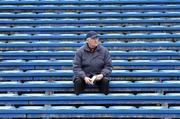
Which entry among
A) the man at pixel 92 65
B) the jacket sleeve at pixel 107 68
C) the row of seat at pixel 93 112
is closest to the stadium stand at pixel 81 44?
the row of seat at pixel 93 112

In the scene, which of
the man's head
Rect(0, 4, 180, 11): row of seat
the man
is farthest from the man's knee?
Rect(0, 4, 180, 11): row of seat

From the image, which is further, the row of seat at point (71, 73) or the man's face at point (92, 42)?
the row of seat at point (71, 73)

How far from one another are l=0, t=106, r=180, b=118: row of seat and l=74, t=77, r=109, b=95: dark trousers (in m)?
0.26

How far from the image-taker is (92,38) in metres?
4.10

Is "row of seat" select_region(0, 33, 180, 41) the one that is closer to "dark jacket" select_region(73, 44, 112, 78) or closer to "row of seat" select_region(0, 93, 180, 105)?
"dark jacket" select_region(73, 44, 112, 78)

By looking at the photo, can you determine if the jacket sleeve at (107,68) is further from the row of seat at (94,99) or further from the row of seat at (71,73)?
the row of seat at (71,73)

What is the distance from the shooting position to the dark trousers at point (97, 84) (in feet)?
13.5

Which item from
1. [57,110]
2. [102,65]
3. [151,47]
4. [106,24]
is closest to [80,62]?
[102,65]

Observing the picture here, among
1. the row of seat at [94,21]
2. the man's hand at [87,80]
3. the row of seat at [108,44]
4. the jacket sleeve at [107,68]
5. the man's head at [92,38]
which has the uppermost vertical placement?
the row of seat at [94,21]

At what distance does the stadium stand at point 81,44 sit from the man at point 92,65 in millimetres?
112

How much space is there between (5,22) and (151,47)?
218 centimetres

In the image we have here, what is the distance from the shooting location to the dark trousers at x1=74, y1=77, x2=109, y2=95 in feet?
13.5

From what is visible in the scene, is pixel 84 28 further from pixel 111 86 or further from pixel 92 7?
pixel 111 86

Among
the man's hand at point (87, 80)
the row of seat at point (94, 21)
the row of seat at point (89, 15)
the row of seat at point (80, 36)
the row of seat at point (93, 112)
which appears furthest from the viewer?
the row of seat at point (89, 15)
